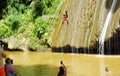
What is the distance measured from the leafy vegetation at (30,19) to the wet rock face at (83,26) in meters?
2.14

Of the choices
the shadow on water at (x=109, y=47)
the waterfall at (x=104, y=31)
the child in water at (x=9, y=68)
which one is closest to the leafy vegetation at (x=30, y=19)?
the shadow on water at (x=109, y=47)

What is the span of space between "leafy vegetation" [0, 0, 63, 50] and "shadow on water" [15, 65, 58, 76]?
6965mm

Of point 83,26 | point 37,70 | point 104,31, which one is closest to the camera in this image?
point 37,70

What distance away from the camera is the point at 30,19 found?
30.3 m

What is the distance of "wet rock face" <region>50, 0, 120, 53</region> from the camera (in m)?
22.2

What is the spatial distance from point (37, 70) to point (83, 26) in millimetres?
6289

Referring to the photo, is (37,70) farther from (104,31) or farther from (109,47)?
(104,31)

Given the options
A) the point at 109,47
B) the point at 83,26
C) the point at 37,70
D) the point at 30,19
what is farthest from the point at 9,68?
the point at 30,19

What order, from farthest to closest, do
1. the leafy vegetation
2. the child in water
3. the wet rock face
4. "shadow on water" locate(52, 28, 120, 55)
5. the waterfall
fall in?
the leafy vegetation
the wet rock face
the waterfall
"shadow on water" locate(52, 28, 120, 55)
the child in water

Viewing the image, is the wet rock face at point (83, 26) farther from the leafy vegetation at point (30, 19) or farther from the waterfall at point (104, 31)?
the leafy vegetation at point (30, 19)

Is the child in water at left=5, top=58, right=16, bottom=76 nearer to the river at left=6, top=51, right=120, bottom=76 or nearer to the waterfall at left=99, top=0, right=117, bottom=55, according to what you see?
the river at left=6, top=51, right=120, bottom=76

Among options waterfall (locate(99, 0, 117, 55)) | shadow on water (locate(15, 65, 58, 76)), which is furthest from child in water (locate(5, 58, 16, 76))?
waterfall (locate(99, 0, 117, 55))

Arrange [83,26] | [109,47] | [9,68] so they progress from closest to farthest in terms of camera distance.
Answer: [9,68], [109,47], [83,26]

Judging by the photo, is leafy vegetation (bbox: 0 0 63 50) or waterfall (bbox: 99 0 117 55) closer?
waterfall (bbox: 99 0 117 55)
